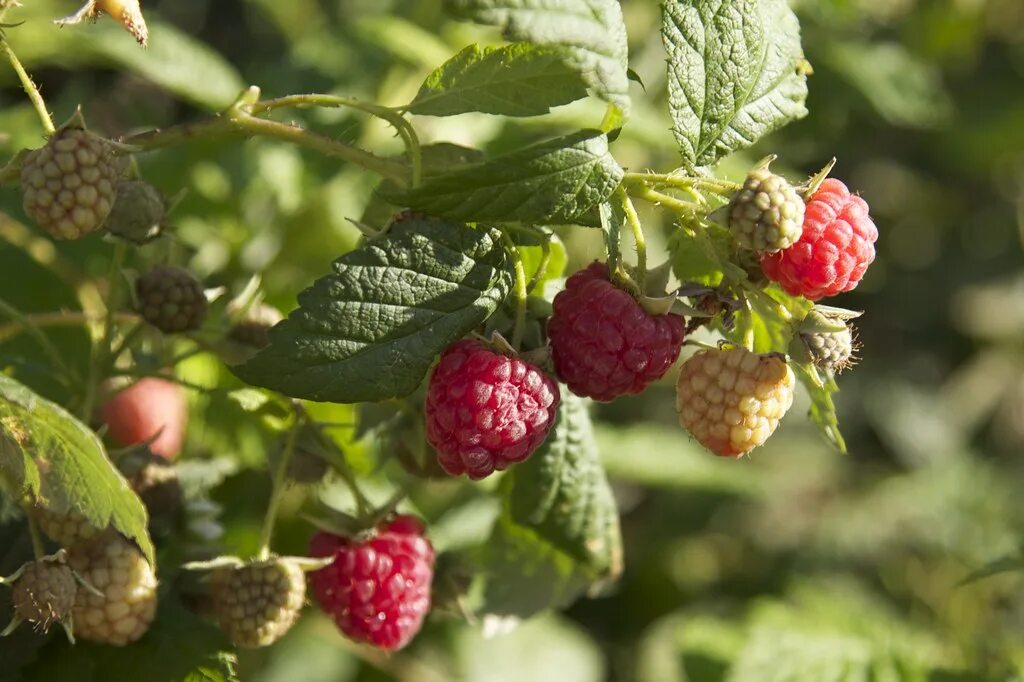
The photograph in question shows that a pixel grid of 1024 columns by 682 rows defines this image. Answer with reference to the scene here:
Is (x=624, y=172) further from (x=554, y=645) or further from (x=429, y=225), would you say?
(x=554, y=645)

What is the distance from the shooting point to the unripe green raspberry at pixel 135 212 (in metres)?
1.66

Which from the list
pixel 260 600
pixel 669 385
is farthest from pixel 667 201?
pixel 669 385

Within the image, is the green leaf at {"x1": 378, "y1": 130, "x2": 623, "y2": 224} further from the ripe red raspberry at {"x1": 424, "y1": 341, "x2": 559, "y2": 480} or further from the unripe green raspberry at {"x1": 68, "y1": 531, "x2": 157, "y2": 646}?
the unripe green raspberry at {"x1": 68, "y1": 531, "x2": 157, "y2": 646}

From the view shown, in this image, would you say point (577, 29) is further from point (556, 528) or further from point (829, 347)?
point (556, 528)

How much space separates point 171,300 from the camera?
5.86 feet

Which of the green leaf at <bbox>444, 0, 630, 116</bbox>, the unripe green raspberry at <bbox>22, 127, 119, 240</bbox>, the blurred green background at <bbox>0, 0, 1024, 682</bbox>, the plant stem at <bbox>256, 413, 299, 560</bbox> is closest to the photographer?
the green leaf at <bbox>444, 0, 630, 116</bbox>

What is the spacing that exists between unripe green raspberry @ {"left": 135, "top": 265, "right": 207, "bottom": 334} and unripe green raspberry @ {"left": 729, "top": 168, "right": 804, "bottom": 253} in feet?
2.57

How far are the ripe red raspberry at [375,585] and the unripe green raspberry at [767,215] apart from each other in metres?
0.71

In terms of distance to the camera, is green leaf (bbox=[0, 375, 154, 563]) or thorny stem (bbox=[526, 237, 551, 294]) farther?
thorny stem (bbox=[526, 237, 551, 294])

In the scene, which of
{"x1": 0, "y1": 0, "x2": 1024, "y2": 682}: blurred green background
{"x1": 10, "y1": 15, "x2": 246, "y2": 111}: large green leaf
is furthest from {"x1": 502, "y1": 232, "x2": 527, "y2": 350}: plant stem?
{"x1": 10, "y1": 15, "x2": 246, "y2": 111}: large green leaf

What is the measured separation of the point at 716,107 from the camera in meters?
1.60

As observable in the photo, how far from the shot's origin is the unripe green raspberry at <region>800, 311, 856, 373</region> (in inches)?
60.0

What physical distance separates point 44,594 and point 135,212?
50 cm

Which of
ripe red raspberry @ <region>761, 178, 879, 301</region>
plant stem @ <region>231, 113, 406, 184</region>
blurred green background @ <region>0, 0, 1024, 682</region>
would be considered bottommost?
blurred green background @ <region>0, 0, 1024, 682</region>
